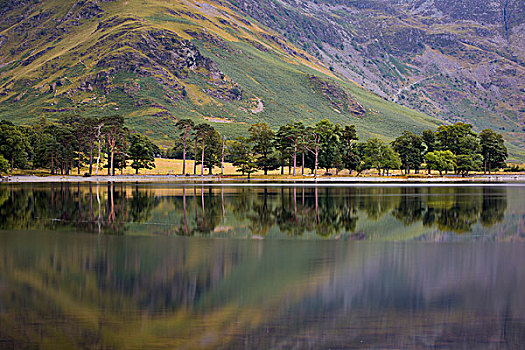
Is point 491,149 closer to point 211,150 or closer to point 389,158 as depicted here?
point 389,158

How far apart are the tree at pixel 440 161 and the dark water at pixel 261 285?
307 feet

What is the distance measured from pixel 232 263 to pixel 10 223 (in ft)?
57.4

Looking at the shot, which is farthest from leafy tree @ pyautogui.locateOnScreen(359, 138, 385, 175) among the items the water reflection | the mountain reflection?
the water reflection

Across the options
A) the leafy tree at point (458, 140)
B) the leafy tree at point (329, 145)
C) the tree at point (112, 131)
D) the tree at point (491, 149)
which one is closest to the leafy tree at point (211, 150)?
the tree at point (112, 131)

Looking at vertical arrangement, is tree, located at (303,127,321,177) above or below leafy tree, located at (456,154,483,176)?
above

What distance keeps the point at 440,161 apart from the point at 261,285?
111408 mm

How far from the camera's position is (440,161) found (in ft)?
389

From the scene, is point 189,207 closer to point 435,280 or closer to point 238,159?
point 435,280

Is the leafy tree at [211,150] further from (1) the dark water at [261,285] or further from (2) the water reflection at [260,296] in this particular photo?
(2) the water reflection at [260,296]

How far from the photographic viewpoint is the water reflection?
37.4 ft

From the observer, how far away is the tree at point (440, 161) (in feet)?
389

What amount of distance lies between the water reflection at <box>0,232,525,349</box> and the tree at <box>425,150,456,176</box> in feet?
335

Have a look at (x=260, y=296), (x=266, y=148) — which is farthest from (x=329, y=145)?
(x=260, y=296)

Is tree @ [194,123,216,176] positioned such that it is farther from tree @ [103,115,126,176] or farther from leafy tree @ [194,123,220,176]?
tree @ [103,115,126,176]
